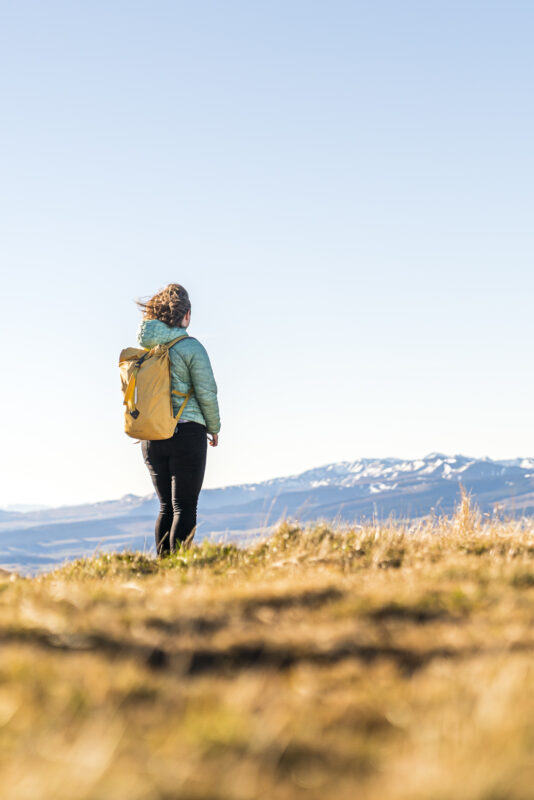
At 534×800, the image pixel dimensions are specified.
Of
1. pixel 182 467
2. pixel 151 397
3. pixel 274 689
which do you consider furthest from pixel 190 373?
pixel 274 689

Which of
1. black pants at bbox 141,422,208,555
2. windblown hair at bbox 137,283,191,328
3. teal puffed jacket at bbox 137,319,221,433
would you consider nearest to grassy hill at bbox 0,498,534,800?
black pants at bbox 141,422,208,555

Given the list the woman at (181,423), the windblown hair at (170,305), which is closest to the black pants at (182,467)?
the woman at (181,423)

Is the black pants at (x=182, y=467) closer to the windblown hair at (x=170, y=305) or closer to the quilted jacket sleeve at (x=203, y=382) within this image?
the quilted jacket sleeve at (x=203, y=382)

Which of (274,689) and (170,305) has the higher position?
(170,305)

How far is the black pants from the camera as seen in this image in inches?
354

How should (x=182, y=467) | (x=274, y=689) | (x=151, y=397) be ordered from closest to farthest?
(x=274, y=689), (x=151, y=397), (x=182, y=467)

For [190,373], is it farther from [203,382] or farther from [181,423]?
[181,423]

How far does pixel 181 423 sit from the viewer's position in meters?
9.05

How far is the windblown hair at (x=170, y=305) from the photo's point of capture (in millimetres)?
9219

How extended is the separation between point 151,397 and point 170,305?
1.12m

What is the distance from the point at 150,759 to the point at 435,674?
141 cm

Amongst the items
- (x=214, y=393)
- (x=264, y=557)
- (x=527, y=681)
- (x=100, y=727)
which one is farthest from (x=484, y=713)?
(x=214, y=393)

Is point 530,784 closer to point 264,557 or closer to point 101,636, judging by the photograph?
point 101,636

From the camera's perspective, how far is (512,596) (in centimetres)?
507
